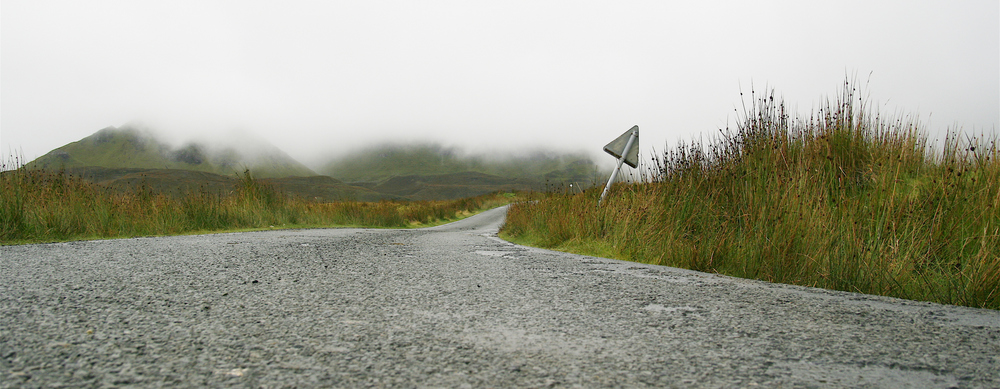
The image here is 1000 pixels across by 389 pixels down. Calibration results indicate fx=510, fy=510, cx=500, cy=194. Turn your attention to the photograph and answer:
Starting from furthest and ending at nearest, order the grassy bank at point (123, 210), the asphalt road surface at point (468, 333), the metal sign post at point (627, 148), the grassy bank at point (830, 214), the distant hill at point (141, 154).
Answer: the distant hill at point (141, 154), the metal sign post at point (627, 148), the grassy bank at point (123, 210), the grassy bank at point (830, 214), the asphalt road surface at point (468, 333)

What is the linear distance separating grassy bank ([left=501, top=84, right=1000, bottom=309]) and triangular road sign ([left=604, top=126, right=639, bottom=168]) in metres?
2.39

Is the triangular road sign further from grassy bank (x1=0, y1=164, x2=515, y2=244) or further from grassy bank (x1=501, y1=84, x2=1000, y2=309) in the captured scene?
grassy bank (x1=0, y1=164, x2=515, y2=244)

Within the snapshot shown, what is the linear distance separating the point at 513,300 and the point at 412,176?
594 feet

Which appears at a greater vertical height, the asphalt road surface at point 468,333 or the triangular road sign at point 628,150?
the triangular road sign at point 628,150

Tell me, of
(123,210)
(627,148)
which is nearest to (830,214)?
(627,148)

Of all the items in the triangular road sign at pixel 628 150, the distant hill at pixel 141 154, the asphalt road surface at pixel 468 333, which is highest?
the distant hill at pixel 141 154

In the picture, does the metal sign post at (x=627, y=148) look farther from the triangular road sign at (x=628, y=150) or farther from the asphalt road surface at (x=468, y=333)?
the asphalt road surface at (x=468, y=333)

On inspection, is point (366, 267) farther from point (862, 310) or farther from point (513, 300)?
point (862, 310)

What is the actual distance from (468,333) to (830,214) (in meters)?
3.54

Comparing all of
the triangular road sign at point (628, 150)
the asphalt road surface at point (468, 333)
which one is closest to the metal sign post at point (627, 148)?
the triangular road sign at point (628, 150)

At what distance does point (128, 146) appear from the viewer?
185 m

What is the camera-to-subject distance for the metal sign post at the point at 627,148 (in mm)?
9741

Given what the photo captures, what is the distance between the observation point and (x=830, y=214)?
4184mm

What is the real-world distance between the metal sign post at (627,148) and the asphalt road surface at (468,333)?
6195 mm
